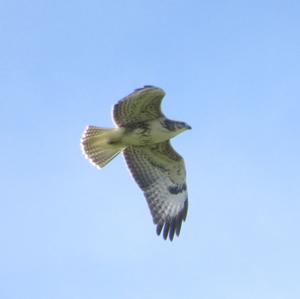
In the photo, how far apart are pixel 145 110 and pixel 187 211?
1.73m

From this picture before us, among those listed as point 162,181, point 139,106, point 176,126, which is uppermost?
point 139,106

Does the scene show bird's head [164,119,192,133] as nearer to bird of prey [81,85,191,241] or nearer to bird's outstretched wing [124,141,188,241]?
bird of prey [81,85,191,241]

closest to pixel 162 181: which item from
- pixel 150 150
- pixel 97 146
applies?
pixel 150 150

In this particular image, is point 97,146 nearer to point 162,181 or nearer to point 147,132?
point 147,132

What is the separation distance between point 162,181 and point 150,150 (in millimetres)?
560

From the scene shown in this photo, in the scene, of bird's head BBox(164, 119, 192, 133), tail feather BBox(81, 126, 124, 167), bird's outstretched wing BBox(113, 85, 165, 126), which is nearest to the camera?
bird's outstretched wing BBox(113, 85, 165, 126)

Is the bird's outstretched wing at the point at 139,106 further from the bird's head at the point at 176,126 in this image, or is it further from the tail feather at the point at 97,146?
the tail feather at the point at 97,146

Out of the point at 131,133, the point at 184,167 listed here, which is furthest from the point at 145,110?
the point at 184,167

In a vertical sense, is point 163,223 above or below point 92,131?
below

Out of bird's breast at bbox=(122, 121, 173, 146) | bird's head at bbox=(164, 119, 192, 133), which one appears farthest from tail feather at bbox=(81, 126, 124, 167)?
bird's head at bbox=(164, 119, 192, 133)

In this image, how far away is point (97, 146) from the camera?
38.4 ft

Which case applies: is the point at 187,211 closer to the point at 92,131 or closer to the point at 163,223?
the point at 163,223

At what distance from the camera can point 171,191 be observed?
12.4 meters

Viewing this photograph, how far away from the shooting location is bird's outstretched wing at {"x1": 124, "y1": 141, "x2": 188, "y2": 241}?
474 inches
